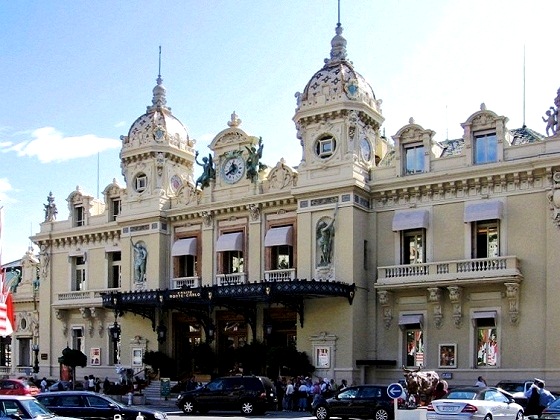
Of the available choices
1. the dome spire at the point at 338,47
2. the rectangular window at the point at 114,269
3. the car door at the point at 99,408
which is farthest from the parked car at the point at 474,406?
the rectangular window at the point at 114,269

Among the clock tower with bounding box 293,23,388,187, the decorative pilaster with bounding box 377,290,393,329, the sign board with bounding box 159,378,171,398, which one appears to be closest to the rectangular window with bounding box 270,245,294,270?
the clock tower with bounding box 293,23,388,187

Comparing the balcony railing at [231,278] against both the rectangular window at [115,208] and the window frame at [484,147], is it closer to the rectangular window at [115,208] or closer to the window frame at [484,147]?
the rectangular window at [115,208]

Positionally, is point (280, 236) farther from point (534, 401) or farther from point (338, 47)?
point (534, 401)

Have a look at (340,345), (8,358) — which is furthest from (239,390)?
(8,358)

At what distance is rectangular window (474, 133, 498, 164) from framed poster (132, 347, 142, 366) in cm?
2136

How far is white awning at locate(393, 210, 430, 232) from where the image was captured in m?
38.1

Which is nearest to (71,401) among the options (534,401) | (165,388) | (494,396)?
(494,396)

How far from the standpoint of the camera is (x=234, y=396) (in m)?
33.0

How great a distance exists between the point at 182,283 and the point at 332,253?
990 centimetres

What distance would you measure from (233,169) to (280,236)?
5.21 metres

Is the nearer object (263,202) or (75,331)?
(263,202)

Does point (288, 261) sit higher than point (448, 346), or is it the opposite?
point (288, 261)

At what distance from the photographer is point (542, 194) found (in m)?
35.4

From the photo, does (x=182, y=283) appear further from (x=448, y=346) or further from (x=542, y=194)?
(x=542, y=194)
